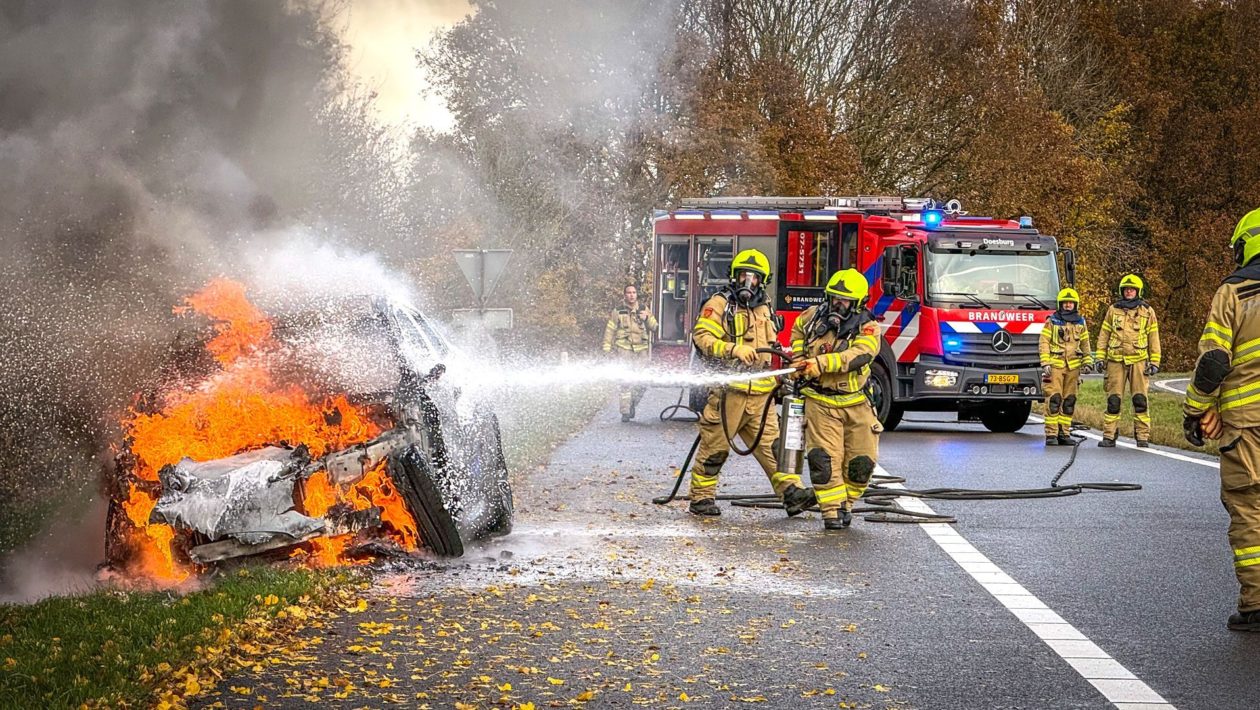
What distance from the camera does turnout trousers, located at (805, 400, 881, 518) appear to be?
10289 millimetres

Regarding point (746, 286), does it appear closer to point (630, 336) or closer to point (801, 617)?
point (801, 617)

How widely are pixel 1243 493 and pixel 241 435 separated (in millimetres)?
4969

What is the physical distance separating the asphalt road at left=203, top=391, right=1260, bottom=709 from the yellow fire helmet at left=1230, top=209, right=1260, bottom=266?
171 centimetres

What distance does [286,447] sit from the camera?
7.85 metres

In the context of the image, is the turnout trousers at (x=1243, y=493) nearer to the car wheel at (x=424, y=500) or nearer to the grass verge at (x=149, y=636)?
the car wheel at (x=424, y=500)

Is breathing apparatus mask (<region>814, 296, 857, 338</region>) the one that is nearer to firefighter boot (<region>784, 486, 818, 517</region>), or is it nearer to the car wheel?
firefighter boot (<region>784, 486, 818, 517</region>)

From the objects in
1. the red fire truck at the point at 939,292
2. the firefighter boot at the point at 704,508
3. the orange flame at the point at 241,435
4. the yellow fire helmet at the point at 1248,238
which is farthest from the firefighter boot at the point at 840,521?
the red fire truck at the point at 939,292

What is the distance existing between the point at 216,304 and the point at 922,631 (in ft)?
14.9

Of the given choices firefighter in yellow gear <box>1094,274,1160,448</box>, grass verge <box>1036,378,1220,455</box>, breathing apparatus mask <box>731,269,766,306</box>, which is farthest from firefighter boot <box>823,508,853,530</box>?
firefighter in yellow gear <box>1094,274,1160,448</box>

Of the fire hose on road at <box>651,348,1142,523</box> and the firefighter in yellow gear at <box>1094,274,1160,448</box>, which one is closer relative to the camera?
the fire hose on road at <box>651,348,1142,523</box>

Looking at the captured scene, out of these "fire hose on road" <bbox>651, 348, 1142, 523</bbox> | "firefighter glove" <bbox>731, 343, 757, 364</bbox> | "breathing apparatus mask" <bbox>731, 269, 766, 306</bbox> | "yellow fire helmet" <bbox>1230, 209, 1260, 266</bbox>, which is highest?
"yellow fire helmet" <bbox>1230, 209, 1260, 266</bbox>

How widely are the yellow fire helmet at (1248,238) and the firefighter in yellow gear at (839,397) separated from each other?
3250mm

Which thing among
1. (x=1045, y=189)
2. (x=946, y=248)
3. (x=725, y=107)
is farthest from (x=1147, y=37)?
(x=946, y=248)

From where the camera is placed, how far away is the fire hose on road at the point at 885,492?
425 inches
